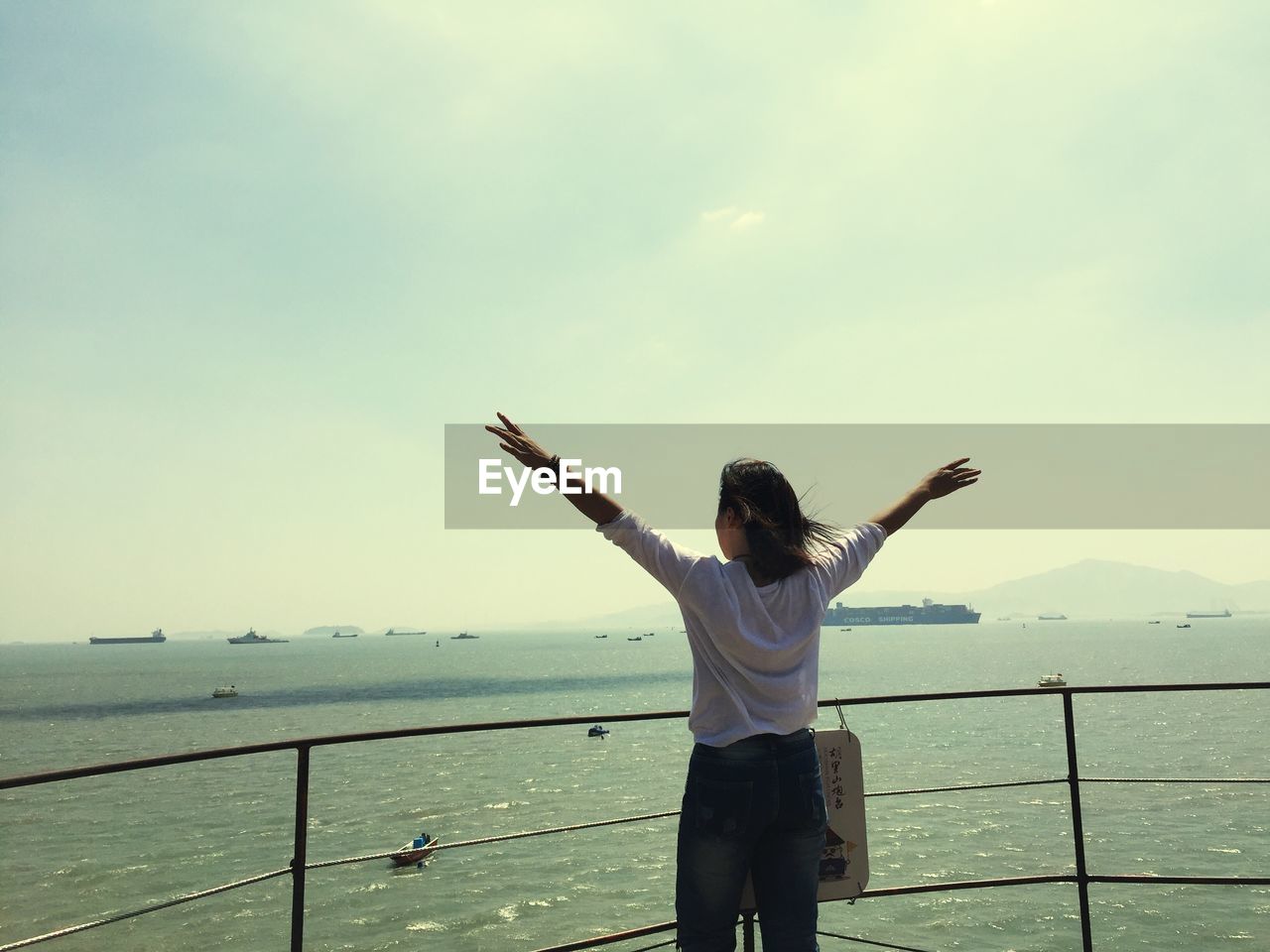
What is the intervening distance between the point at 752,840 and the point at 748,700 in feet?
1.02

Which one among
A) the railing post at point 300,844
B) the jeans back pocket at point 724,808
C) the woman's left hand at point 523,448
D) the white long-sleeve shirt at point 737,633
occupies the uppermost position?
the woman's left hand at point 523,448

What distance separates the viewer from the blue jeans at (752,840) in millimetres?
1839

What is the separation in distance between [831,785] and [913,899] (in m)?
16.5

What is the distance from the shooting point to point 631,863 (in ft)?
61.7

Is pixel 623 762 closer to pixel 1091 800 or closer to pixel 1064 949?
pixel 1091 800

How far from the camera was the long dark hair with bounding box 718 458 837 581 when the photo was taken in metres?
1.89

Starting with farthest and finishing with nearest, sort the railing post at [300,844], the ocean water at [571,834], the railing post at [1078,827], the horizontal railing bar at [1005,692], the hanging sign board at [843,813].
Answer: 1. the ocean water at [571,834]
2. the railing post at [1078,827]
3. the horizontal railing bar at [1005,692]
4. the hanging sign board at [843,813]
5. the railing post at [300,844]

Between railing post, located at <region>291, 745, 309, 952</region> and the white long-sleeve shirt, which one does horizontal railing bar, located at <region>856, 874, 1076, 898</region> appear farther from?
railing post, located at <region>291, 745, 309, 952</region>

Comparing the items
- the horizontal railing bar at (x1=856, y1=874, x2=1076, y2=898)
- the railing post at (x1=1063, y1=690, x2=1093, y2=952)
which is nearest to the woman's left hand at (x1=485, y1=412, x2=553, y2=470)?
the horizontal railing bar at (x1=856, y1=874, x2=1076, y2=898)

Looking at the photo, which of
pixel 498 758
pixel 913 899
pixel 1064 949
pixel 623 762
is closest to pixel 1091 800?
pixel 913 899

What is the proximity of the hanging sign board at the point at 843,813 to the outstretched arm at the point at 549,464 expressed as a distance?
1451mm

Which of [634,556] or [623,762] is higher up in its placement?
[634,556]

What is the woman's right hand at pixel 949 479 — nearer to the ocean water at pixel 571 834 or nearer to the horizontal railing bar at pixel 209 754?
the horizontal railing bar at pixel 209 754

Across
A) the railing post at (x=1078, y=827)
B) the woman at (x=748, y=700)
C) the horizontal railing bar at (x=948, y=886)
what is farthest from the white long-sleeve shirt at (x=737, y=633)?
the railing post at (x=1078, y=827)
